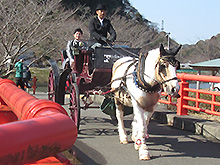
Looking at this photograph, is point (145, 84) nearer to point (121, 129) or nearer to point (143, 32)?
point (121, 129)

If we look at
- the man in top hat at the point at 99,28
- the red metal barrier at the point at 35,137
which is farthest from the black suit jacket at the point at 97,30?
the red metal barrier at the point at 35,137

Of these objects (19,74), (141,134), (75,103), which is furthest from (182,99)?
(19,74)

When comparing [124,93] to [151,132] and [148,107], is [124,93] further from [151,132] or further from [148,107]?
[151,132]

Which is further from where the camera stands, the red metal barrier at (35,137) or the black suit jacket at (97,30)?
the black suit jacket at (97,30)

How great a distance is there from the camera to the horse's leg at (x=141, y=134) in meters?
4.86

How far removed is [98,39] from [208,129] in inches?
124

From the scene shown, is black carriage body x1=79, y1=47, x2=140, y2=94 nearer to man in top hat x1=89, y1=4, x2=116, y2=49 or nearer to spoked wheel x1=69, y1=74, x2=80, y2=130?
man in top hat x1=89, y1=4, x2=116, y2=49

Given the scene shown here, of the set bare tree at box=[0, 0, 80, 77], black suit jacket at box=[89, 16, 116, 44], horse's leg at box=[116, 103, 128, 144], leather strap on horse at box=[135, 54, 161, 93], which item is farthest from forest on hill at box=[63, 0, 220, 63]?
leather strap on horse at box=[135, 54, 161, 93]

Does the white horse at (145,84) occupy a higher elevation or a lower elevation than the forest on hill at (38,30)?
lower

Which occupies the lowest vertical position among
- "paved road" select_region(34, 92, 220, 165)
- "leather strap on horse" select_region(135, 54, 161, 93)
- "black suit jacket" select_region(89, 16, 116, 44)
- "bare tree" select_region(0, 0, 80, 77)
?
"paved road" select_region(34, 92, 220, 165)

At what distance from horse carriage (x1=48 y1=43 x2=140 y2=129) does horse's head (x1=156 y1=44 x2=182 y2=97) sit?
1.47 m

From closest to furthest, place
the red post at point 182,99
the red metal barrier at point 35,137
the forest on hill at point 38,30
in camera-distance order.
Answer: the red metal barrier at point 35,137, the red post at point 182,99, the forest on hill at point 38,30

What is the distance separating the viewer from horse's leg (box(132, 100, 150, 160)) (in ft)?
15.9

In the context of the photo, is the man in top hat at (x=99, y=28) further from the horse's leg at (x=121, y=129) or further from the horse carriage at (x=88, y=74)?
the horse's leg at (x=121, y=129)
